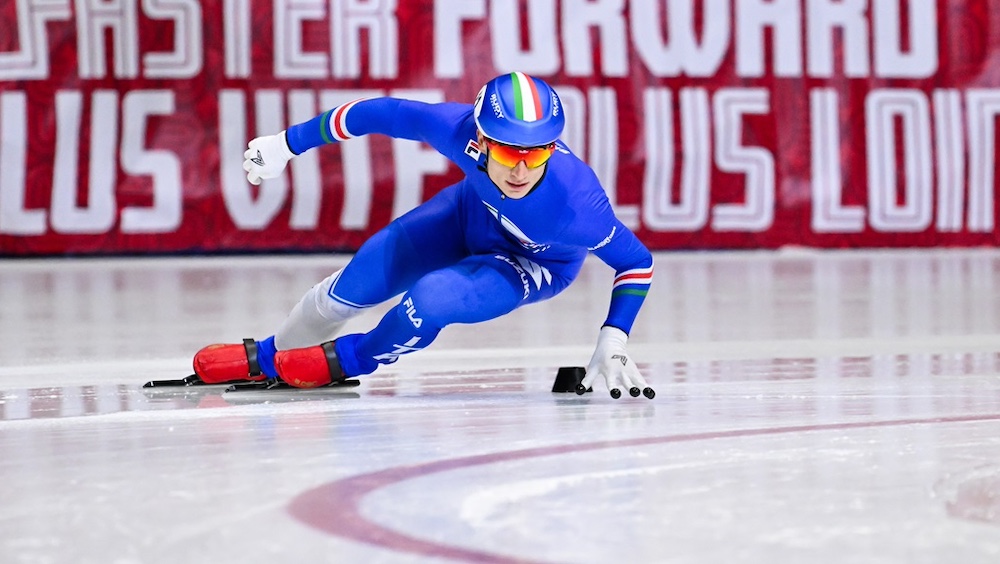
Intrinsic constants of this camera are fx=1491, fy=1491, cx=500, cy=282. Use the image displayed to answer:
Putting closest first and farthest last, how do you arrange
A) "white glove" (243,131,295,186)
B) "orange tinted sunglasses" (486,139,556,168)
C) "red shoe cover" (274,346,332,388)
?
1. "orange tinted sunglasses" (486,139,556,168)
2. "red shoe cover" (274,346,332,388)
3. "white glove" (243,131,295,186)

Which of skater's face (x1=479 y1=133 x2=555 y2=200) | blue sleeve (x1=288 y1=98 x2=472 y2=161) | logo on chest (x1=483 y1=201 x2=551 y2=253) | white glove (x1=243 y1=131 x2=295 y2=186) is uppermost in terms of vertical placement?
blue sleeve (x1=288 y1=98 x2=472 y2=161)

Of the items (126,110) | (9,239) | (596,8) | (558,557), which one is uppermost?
(596,8)

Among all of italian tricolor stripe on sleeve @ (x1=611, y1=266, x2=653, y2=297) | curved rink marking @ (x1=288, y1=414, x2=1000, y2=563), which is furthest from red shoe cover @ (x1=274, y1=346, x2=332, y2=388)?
curved rink marking @ (x1=288, y1=414, x2=1000, y2=563)

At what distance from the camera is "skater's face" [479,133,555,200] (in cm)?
343

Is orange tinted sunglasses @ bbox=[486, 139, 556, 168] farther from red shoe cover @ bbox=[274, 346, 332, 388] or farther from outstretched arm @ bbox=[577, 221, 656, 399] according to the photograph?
red shoe cover @ bbox=[274, 346, 332, 388]

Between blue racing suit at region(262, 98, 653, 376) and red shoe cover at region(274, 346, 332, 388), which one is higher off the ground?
blue racing suit at region(262, 98, 653, 376)

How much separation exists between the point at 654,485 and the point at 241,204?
7261mm

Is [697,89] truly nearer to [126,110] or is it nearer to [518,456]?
[126,110]

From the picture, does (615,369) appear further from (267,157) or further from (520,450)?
(267,157)

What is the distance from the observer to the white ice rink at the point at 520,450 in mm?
2148

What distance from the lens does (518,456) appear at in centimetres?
281

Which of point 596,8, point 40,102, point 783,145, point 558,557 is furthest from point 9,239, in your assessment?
point 558,557

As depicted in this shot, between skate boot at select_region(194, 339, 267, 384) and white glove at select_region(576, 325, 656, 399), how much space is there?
861mm

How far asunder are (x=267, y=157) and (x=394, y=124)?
1.26 ft
